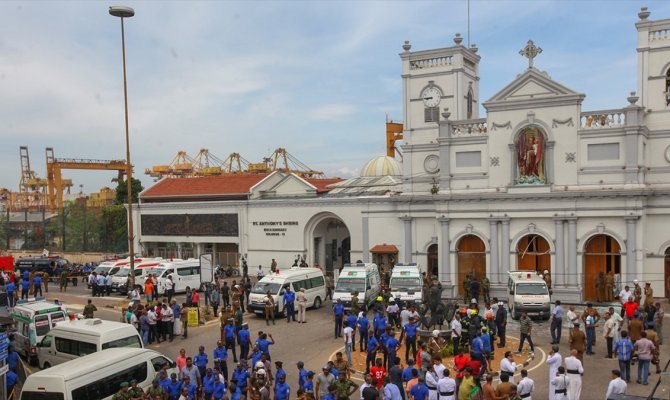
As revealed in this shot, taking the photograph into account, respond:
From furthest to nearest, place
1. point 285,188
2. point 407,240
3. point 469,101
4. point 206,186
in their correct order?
1. point 206,186
2. point 285,188
3. point 469,101
4. point 407,240

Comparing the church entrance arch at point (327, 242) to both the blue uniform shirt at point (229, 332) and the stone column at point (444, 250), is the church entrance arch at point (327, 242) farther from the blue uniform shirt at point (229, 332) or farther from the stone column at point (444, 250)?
the blue uniform shirt at point (229, 332)

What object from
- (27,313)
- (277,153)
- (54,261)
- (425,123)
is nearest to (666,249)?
(425,123)

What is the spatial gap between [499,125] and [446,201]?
16.9 feet

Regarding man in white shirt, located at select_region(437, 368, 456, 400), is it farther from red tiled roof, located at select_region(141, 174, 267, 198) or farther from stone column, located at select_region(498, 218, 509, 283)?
red tiled roof, located at select_region(141, 174, 267, 198)

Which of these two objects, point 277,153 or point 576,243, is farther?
point 277,153

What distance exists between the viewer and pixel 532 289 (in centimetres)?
2664

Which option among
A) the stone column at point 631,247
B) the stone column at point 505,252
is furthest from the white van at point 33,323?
the stone column at point 631,247

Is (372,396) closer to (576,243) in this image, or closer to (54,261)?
(576,243)

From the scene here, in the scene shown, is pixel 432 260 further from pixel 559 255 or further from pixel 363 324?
pixel 363 324

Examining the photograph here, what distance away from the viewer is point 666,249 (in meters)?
31.1

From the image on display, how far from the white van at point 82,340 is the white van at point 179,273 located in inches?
562

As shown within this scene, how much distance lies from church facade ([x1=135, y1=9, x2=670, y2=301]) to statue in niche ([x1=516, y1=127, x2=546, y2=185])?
0.05 metres

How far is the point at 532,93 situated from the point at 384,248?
502 inches

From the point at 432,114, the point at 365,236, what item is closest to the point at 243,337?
the point at 365,236
